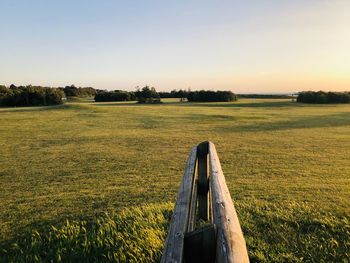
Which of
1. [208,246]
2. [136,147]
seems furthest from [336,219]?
[136,147]

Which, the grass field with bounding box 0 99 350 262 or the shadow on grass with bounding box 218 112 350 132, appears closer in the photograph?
the grass field with bounding box 0 99 350 262

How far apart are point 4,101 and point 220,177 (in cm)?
5643

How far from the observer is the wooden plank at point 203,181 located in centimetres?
418

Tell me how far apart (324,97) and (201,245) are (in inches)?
2418

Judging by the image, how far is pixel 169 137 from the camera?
17.4 meters

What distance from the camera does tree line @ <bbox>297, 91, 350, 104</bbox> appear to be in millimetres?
57406

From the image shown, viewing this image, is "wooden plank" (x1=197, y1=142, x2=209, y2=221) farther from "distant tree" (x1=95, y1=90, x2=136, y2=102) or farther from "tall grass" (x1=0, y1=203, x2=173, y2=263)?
"distant tree" (x1=95, y1=90, x2=136, y2=102)

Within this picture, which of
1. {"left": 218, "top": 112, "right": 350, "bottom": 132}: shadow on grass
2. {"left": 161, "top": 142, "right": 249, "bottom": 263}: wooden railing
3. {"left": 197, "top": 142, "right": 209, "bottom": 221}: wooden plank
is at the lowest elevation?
{"left": 218, "top": 112, "right": 350, "bottom": 132}: shadow on grass

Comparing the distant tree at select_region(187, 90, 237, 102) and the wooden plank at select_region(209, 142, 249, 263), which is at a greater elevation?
the wooden plank at select_region(209, 142, 249, 263)

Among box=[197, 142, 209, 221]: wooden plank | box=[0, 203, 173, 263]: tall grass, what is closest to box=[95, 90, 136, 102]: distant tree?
box=[0, 203, 173, 263]: tall grass

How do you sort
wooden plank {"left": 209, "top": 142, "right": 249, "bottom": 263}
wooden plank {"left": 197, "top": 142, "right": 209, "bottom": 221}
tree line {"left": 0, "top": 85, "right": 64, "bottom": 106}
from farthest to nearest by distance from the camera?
tree line {"left": 0, "top": 85, "right": 64, "bottom": 106}, wooden plank {"left": 197, "top": 142, "right": 209, "bottom": 221}, wooden plank {"left": 209, "top": 142, "right": 249, "bottom": 263}

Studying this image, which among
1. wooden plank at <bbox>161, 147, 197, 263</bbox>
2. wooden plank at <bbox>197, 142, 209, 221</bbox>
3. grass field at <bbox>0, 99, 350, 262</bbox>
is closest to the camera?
wooden plank at <bbox>161, 147, 197, 263</bbox>

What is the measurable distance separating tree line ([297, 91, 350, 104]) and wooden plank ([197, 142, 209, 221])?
57760 millimetres

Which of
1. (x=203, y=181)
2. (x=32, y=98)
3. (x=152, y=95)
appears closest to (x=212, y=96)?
(x=152, y=95)
